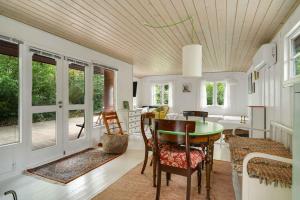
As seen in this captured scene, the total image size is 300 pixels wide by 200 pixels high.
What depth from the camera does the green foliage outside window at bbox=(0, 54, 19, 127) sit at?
2559 mm

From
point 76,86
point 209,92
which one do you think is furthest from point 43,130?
point 209,92

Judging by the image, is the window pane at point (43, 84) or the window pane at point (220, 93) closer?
the window pane at point (43, 84)

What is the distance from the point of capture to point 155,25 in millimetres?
2691

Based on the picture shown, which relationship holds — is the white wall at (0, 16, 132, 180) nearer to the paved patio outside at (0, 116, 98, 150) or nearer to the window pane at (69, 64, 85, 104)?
the paved patio outside at (0, 116, 98, 150)

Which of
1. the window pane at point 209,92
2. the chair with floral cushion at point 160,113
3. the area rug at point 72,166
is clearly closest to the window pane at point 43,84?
the area rug at point 72,166

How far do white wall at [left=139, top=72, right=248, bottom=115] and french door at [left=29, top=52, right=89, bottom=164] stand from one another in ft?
16.0

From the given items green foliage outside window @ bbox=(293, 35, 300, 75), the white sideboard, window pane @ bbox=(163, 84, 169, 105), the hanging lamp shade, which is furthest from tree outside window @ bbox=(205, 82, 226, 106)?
the hanging lamp shade

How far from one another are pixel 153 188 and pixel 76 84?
2498mm

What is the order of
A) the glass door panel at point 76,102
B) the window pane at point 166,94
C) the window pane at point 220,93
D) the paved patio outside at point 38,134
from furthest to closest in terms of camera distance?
the window pane at point 166,94, the window pane at point 220,93, the glass door panel at point 76,102, the paved patio outside at point 38,134

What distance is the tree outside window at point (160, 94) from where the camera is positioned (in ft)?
27.6

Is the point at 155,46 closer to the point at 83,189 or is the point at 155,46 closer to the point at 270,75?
the point at 270,75

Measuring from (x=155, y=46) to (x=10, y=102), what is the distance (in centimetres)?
259

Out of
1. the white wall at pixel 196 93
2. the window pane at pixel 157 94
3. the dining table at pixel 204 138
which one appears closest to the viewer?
the dining table at pixel 204 138

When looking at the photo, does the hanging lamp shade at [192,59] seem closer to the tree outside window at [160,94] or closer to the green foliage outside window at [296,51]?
the green foliage outside window at [296,51]
